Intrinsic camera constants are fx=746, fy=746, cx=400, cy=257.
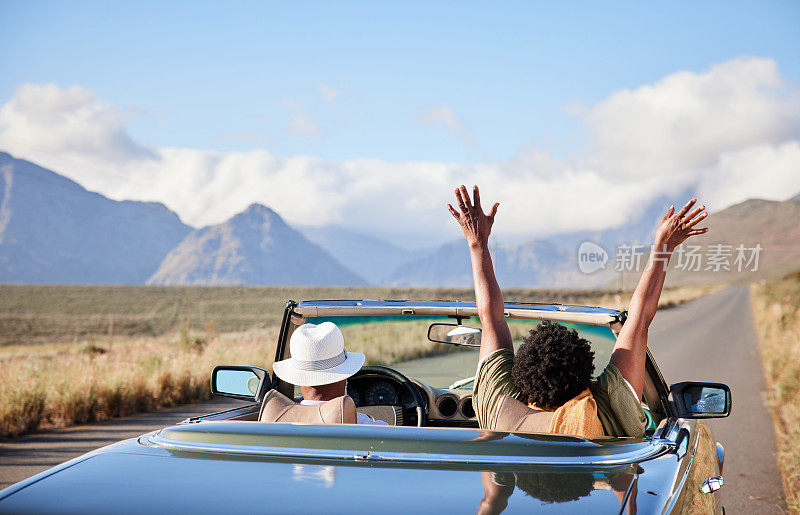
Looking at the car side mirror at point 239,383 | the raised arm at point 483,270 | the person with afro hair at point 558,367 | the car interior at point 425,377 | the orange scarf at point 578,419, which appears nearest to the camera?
the orange scarf at point 578,419

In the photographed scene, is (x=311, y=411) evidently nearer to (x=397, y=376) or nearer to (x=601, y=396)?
(x=601, y=396)

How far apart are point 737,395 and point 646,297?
11989 millimetres

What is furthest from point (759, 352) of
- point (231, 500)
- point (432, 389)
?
point (231, 500)

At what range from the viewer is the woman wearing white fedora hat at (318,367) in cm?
340

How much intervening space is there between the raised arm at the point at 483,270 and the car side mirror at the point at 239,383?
1.48 m

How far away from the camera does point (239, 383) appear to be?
4184 mm

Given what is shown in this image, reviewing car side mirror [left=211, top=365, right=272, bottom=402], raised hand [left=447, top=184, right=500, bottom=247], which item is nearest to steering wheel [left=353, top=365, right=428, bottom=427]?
car side mirror [left=211, top=365, right=272, bottom=402]

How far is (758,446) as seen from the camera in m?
9.50

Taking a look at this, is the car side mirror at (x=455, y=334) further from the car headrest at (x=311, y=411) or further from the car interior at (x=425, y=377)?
the car headrest at (x=311, y=411)

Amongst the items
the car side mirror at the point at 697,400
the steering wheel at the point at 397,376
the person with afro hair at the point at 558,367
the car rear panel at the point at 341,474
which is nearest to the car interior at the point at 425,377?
the steering wheel at the point at 397,376

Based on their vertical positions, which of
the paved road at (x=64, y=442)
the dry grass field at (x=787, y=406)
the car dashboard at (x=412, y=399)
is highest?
the car dashboard at (x=412, y=399)

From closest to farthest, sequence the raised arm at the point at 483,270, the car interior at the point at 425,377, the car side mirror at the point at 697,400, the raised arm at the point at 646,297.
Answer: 1. the raised arm at the point at 646,297
2. the raised arm at the point at 483,270
3. the car side mirror at the point at 697,400
4. the car interior at the point at 425,377

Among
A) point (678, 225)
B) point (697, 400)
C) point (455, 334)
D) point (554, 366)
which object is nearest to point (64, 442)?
point (455, 334)

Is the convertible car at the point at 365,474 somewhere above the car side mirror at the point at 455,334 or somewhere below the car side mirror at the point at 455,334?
below
